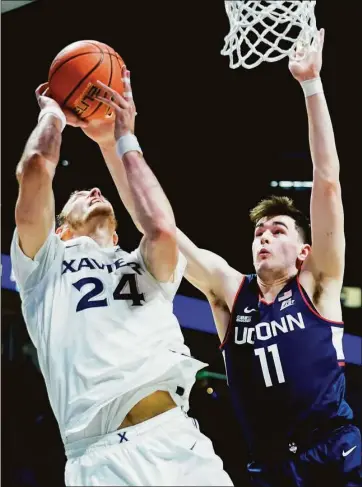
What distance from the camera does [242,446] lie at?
504 cm

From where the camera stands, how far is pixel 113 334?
2.75m

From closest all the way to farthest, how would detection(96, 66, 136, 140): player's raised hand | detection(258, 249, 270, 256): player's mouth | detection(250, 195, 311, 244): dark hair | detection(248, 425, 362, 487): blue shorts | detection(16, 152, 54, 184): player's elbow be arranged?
1. detection(16, 152, 54, 184): player's elbow
2. detection(96, 66, 136, 140): player's raised hand
3. detection(248, 425, 362, 487): blue shorts
4. detection(258, 249, 270, 256): player's mouth
5. detection(250, 195, 311, 244): dark hair

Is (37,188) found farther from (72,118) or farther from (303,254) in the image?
(303,254)

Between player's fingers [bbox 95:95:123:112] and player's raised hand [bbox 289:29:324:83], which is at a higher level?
player's raised hand [bbox 289:29:324:83]

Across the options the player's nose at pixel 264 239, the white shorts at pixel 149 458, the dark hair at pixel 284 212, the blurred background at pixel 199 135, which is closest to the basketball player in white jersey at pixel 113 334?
the white shorts at pixel 149 458

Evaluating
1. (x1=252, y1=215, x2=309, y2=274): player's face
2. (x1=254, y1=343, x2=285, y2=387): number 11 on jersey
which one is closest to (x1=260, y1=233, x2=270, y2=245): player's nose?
(x1=252, y1=215, x2=309, y2=274): player's face

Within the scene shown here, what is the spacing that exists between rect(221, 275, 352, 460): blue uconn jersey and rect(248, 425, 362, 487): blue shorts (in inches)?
3.3

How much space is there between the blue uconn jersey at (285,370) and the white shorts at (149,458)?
770 millimetres

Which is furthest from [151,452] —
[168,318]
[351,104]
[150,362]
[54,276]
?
[351,104]

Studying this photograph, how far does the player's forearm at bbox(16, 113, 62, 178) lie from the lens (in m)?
2.80

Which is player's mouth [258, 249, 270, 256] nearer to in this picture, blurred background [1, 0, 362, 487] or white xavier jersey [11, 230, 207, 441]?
white xavier jersey [11, 230, 207, 441]

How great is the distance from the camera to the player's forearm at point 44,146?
2.80m

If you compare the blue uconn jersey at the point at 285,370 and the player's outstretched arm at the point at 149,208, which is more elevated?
the player's outstretched arm at the point at 149,208

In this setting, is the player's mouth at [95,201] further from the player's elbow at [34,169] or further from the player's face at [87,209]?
the player's elbow at [34,169]
